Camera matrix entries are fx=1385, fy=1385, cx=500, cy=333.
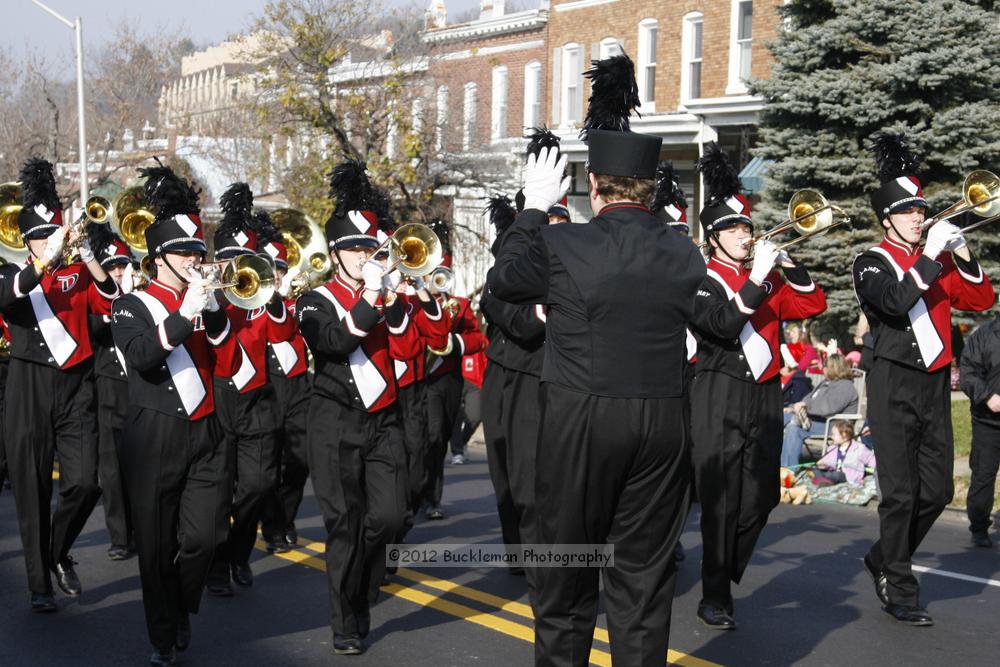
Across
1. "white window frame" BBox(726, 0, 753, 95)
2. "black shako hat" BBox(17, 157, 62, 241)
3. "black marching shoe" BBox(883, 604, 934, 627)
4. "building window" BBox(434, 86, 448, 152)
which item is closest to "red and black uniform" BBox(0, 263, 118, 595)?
"black shako hat" BBox(17, 157, 62, 241)

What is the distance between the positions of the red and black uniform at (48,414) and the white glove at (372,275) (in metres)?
2.07

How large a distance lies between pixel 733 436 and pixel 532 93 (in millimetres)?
28085

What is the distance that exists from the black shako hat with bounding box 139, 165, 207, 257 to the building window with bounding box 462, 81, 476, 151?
78.8 ft

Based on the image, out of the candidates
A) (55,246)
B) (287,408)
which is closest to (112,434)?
(287,408)

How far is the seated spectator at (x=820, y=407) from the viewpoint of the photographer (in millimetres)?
13914

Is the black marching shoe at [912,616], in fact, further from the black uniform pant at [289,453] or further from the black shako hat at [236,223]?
the black shako hat at [236,223]

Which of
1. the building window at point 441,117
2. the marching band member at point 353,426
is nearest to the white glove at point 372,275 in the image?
the marching band member at point 353,426

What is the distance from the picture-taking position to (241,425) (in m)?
8.52

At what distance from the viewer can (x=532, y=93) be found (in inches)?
1366

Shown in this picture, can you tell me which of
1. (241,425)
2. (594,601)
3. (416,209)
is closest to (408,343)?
(241,425)

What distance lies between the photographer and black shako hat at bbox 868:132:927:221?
25.0 ft

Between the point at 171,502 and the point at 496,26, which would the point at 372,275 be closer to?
the point at 171,502

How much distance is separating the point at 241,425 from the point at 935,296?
13.6 feet

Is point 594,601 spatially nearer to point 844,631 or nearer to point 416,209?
point 844,631
